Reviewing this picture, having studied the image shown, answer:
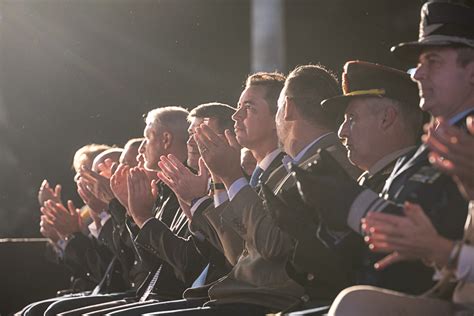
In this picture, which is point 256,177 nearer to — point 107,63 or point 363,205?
point 363,205

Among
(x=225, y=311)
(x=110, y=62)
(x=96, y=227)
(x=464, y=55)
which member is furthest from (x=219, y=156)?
(x=110, y=62)

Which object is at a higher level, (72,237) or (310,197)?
(310,197)

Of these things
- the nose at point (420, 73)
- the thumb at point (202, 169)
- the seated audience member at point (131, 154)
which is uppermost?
the nose at point (420, 73)

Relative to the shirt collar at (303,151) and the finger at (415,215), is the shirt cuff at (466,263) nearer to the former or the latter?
the finger at (415,215)

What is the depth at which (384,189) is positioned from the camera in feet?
13.2

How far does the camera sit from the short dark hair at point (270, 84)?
5363mm

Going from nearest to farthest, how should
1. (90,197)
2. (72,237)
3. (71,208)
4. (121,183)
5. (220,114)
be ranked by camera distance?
(220,114)
(121,183)
(90,197)
(72,237)
(71,208)

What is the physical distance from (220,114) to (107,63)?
4774 millimetres

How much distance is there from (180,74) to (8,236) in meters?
2.29

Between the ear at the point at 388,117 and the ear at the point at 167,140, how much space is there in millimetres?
2271

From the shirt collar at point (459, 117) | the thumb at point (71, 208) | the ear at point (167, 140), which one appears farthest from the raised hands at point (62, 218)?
the shirt collar at point (459, 117)

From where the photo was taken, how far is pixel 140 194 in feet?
19.3

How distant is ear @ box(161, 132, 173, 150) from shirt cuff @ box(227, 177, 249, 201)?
5.63 feet

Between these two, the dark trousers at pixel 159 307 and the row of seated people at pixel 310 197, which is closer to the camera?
the row of seated people at pixel 310 197
